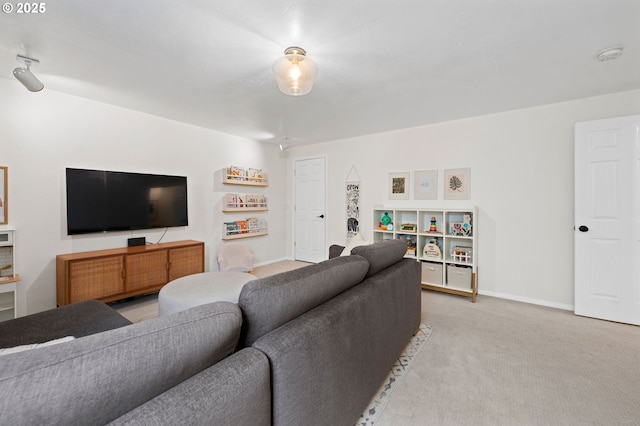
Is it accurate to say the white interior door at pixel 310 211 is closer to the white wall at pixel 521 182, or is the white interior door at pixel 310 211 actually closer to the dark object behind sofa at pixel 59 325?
the white wall at pixel 521 182

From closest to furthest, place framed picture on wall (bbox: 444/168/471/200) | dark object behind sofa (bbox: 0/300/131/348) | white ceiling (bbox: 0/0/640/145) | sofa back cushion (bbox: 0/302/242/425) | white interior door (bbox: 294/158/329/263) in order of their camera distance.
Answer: sofa back cushion (bbox: 0/302/242/425), dark object behind sofa (bbox: 0/300/131/348), white ceiling (bbox: 0/0/640/145), framed picture on wall (bbox: 444/168/471/200), white interior door (bbox: 294/158/329/263)

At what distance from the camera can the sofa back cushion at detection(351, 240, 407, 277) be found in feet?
6.18

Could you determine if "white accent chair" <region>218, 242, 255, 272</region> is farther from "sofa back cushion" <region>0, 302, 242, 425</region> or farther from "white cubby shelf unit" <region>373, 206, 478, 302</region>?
"sofa back cushion" <region>0, 302, 242, 425</region>

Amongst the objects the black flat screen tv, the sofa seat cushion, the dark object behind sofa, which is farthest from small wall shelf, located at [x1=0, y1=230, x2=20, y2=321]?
the sofa seat cushion

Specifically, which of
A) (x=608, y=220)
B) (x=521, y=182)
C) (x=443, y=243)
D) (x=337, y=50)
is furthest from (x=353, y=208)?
(x=608, y=220)

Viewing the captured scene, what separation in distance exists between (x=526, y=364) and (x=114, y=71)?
13.7 feet

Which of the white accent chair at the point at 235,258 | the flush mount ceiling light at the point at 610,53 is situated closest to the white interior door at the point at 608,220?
the flush mount ceiling light at the point at 610,53

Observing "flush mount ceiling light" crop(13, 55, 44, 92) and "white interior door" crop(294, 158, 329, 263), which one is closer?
"flush mount ceiling light" crop(13, 55, 44, 92)

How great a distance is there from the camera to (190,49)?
6.90 feet

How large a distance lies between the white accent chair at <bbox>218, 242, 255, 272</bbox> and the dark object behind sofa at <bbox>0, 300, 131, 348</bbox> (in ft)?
7.69

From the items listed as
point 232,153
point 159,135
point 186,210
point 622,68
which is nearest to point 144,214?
point 186,210

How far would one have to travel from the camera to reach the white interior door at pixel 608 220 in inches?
106

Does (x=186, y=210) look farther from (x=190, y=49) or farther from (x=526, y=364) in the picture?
(x=526, y=364)

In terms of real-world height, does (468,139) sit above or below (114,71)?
below
